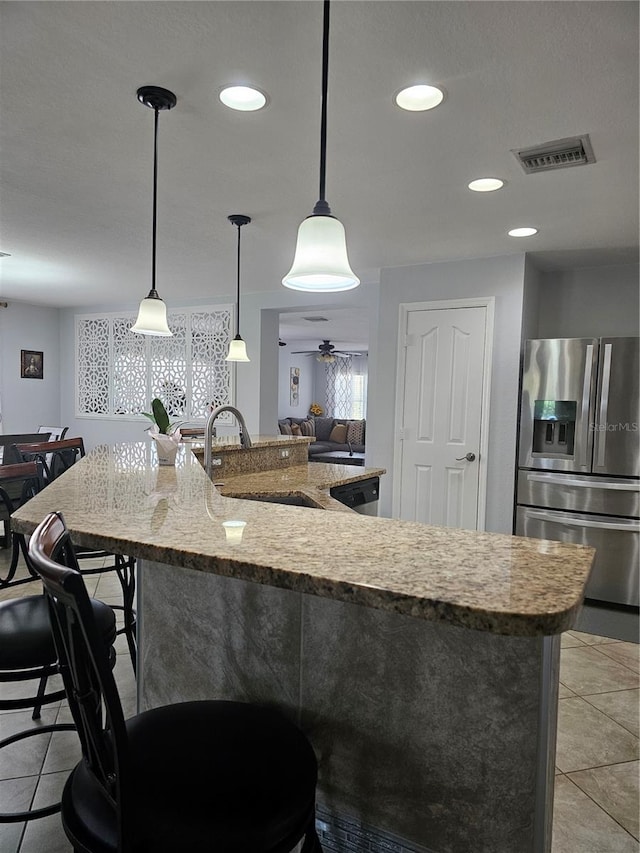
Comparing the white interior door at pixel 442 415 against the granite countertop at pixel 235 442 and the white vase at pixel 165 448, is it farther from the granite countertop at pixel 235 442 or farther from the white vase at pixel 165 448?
the white vase at pixel 165 448

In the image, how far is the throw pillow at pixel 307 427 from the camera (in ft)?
36.0

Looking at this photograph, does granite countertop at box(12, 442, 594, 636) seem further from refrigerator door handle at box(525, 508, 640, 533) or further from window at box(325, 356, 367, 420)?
window at box(325, 356, 367, 420)

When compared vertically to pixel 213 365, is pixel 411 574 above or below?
below

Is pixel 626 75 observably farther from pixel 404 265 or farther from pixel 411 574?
pixel 404 265

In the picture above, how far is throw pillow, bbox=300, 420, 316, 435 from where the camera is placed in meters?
11.0

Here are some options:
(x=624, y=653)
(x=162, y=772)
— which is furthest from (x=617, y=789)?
(x=162, y=772)

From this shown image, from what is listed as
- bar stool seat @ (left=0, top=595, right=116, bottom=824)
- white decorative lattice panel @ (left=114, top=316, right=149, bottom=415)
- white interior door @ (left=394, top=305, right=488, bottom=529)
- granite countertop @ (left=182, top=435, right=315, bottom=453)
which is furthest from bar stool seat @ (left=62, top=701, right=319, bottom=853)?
white decorative lattice panel @ (left=114, top=316, right=149, bottom=415)

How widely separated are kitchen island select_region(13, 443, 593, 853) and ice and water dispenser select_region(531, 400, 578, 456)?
2.95 metres

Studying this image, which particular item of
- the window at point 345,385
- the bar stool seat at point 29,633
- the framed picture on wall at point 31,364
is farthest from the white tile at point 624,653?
the window at point 345,385

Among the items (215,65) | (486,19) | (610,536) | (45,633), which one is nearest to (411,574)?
(45,633)

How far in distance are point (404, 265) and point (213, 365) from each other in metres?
2.57

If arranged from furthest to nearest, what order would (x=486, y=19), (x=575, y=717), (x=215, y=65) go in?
(x=575, y=717), (x=215, y=65), (x=486, y=19)

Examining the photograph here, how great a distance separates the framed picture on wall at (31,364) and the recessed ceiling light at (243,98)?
6023 mm

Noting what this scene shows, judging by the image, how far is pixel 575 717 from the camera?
240 cm
